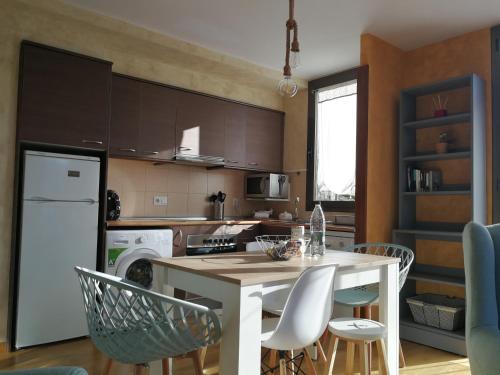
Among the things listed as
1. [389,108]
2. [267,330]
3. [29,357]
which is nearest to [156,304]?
[267,330]

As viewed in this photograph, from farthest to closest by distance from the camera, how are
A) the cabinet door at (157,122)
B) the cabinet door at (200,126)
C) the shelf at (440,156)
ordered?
the cabinet door at (200,126) → the cabinet door at (157,122) → the shelf at (440,156)

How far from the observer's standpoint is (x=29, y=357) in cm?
275

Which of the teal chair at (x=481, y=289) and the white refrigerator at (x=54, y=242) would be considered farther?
the white refrigerator at (x=54, y=242)

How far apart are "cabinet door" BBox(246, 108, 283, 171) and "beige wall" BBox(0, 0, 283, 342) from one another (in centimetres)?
30

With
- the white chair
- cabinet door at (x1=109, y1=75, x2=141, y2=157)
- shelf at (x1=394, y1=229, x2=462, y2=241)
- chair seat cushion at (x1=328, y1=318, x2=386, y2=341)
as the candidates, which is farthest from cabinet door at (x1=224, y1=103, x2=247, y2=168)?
the white chair

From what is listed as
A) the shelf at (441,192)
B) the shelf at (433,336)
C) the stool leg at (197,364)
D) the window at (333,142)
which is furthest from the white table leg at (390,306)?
the window at (333,142)

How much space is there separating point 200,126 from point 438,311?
277 cm

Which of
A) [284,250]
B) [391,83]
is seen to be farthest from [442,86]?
[284,250]

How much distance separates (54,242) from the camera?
2.99m

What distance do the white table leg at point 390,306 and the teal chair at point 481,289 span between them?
658 millimetres

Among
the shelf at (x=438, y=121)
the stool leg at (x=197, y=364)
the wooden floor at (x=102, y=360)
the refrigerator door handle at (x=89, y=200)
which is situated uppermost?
the shelf at (x=438, y=121)

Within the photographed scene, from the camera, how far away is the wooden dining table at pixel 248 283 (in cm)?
150

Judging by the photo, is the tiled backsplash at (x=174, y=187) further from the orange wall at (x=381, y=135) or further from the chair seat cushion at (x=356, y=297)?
the chair seat cushion at (x=356, y=297)

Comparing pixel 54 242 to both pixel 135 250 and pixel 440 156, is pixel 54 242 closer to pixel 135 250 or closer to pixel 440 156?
pixel 135 250
